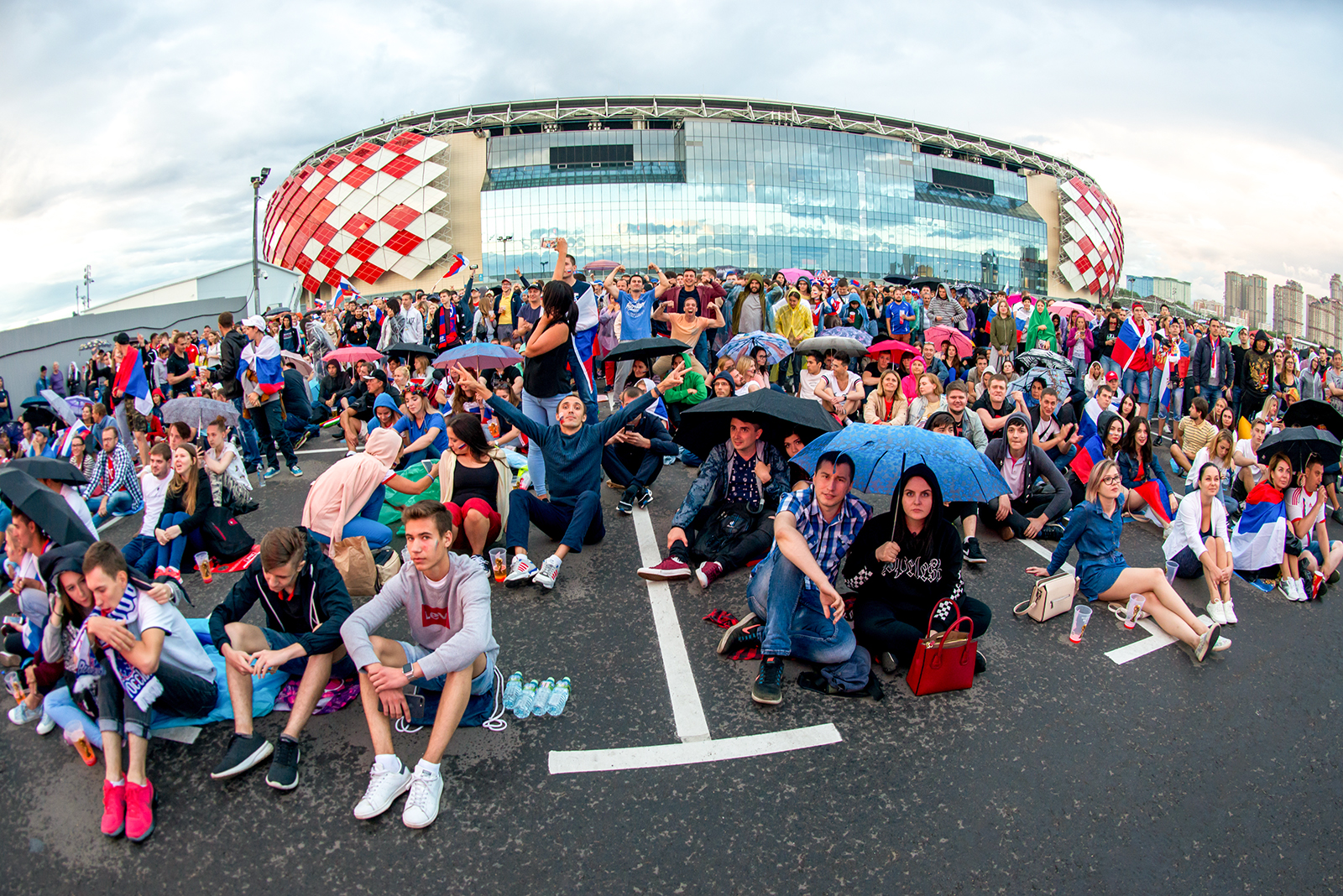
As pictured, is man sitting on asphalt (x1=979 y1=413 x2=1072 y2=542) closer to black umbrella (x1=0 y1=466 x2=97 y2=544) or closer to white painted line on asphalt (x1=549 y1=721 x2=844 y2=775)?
white painted line on asphalt (x1=549 y1=721 x2=844 y2=775)

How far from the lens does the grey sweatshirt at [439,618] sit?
3152mm

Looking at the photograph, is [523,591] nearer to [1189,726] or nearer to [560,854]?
[560,854]

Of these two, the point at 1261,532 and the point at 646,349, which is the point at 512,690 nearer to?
the point at 646,349

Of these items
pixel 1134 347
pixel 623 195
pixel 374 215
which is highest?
pixel 623 195

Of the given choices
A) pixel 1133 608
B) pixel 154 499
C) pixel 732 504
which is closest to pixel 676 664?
pixel 732 504

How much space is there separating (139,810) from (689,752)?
94.3 inches

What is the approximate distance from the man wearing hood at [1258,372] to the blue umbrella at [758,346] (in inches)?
309

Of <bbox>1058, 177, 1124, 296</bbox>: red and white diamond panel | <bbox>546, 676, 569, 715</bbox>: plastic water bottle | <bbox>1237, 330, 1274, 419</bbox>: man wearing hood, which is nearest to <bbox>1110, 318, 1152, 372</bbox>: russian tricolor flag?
<bbox>1237, 330, 1274, 419</bbox>: man wearing hood

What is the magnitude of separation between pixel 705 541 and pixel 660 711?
1808mm

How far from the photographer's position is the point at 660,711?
12.2 ft

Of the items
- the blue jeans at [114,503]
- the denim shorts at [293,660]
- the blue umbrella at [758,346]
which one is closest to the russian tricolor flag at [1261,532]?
the blue umbrella at [758,346]

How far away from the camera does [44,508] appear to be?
405 centimetres

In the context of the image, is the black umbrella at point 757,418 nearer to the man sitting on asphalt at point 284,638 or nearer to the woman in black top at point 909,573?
the woman in black top at point 909,573

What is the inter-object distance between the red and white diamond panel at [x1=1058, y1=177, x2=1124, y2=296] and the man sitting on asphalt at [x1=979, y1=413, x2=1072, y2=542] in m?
81.1
